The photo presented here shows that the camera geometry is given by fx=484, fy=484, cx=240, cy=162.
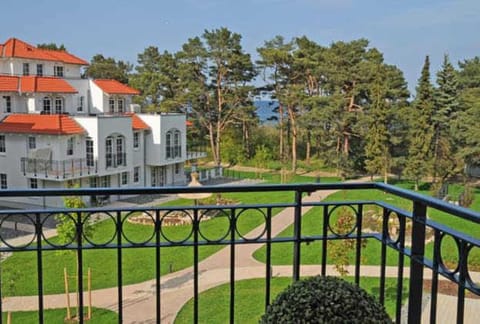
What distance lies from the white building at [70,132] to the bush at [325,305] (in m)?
15.2

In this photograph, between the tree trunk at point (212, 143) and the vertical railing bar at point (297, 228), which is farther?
the tree trunk at point (212, 143)

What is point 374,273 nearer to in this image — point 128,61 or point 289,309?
point 289,309

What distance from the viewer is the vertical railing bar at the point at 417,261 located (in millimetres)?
1741

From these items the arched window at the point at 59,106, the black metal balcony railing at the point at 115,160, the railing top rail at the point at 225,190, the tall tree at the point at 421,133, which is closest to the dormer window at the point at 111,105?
the arched window at the point at 59,106

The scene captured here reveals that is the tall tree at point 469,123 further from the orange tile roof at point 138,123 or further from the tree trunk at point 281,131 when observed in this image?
the orange tile roof at point 138,123

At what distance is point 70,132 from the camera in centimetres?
1683

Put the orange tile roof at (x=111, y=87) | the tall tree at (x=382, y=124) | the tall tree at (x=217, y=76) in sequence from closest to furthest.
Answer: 1. the orange tile roof at (x=111, y=87)
2. the tall tree at (x=382, y=124)
3. the tall tree at (x=217, y=76)

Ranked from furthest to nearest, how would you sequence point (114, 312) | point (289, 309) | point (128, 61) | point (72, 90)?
point (128, 61) < point (72, 90) < point (114, 312) < point (289, 309)

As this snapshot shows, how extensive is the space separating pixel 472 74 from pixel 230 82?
13.0 meters

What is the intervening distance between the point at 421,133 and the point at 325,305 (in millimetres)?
21519

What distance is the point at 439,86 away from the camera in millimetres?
24266

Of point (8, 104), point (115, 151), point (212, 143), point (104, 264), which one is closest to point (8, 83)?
point (8, 104)

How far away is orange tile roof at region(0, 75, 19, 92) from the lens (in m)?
18.2

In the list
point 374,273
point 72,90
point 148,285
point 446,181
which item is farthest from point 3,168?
point 446,181
